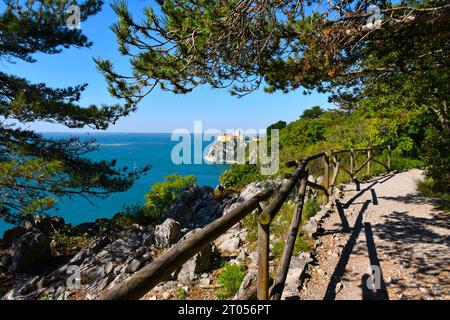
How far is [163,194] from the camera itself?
17.0 meters

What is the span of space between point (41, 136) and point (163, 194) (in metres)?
8.10

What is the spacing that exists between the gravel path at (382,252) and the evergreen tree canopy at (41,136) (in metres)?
6.45

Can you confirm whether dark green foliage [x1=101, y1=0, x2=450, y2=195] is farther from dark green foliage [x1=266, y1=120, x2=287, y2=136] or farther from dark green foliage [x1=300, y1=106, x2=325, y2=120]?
dark green foliage [x1=300, y1=106, x2=325, y2=120]

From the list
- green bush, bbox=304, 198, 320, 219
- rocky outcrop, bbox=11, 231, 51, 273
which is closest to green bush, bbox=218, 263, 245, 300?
green bush, bbox=304, 198, 320, 219

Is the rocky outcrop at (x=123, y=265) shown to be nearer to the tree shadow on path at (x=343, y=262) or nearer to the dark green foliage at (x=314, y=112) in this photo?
the tree shadow on path at (x=343, y=262)

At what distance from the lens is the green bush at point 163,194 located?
14.6 metres

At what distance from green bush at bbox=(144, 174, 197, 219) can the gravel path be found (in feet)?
32.3

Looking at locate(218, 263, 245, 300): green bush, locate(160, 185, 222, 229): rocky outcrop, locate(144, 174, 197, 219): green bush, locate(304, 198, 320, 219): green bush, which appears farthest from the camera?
locate(144, 174, 197, 219): green bush

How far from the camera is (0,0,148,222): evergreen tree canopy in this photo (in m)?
8.44

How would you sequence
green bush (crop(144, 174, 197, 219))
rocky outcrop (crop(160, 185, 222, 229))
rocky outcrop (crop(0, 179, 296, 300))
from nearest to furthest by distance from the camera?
1. rocky outcrop (crop(0, 179, 296, 300))
2. rocky outcrop (crop(160, 185, 222, 229))
3. green bush (crop(144, 174, 197, 219))

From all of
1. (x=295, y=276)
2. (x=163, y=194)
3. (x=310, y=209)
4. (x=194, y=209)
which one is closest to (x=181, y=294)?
(x=295, y=276)

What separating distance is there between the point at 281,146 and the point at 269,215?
1145 inches

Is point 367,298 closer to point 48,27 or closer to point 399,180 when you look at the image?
point 399,180

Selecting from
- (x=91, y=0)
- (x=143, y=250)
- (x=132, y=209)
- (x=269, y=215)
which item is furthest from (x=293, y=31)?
(x=132, y=209)
